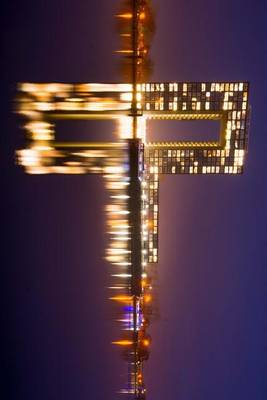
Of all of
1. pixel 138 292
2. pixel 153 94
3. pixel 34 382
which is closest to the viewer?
pixel 138 292

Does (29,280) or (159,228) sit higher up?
(159,228)

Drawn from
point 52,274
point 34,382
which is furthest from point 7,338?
point 52,274

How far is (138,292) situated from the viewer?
126 inches

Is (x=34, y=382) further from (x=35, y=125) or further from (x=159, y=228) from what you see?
(x=35, y=125)

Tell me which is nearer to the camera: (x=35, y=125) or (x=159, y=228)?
(x=35, y=125)

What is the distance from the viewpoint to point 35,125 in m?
3.84

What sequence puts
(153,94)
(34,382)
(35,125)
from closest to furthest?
(153,94) → (35,125) → (34,382)

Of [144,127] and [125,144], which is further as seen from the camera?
[144,127]

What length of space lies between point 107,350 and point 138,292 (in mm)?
1316

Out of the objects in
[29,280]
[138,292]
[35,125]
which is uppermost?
[35,125]

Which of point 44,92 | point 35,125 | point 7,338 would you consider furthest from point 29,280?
point 44,92

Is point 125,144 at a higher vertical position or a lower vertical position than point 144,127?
lower

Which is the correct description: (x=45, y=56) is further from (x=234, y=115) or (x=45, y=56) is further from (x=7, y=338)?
(x=7, y=338)

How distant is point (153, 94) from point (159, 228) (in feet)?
4.97
